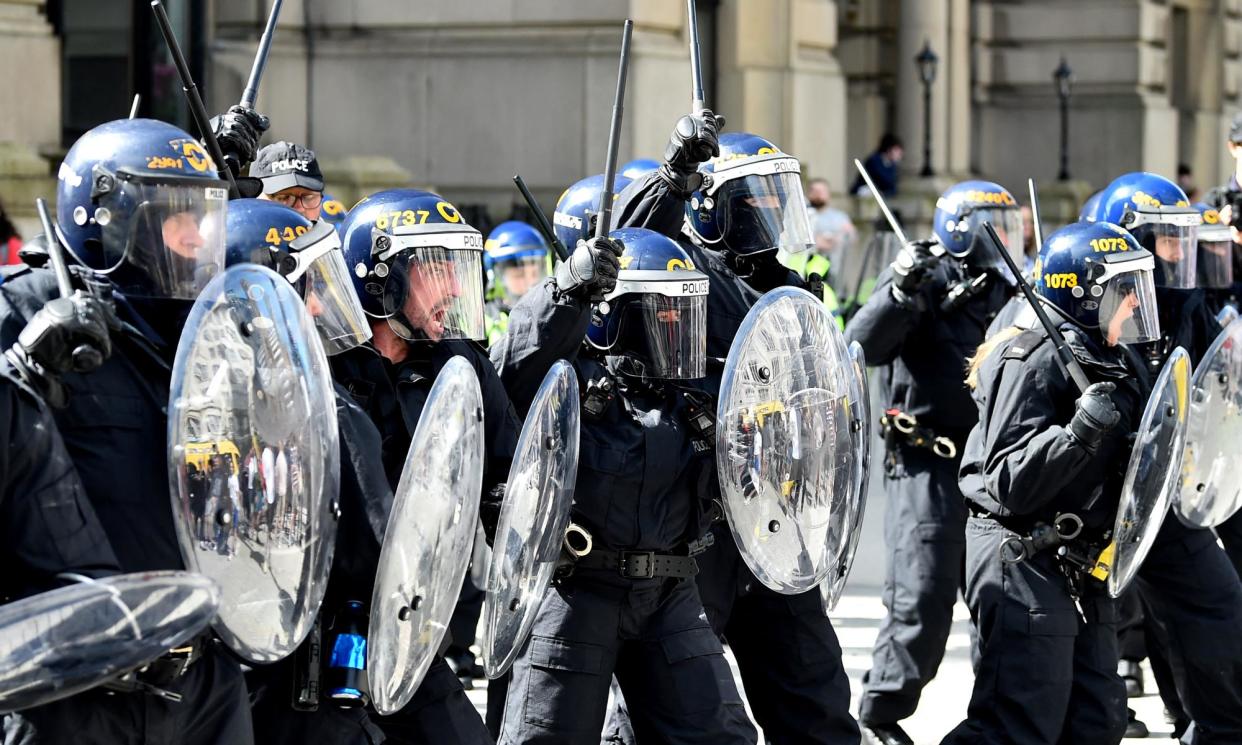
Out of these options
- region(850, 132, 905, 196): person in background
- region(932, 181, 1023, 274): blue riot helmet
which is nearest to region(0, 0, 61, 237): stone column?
region(932, 181, 1023, 274): blue riot helmet

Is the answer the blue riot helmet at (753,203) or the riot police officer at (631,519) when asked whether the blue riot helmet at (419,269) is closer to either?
the riot police officer at (631,519)

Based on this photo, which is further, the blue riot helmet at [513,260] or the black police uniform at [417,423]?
the blue riot helmet at [513,260]

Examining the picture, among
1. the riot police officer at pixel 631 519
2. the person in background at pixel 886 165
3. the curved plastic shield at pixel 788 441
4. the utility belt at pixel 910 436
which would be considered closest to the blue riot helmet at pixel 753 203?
the curved plastic shield at pixel 788 441

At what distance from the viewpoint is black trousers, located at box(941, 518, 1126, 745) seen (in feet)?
19.6

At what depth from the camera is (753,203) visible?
20.9ft

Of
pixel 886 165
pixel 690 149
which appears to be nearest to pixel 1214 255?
pixel 690 149

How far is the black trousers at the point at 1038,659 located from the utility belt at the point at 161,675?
2.73m

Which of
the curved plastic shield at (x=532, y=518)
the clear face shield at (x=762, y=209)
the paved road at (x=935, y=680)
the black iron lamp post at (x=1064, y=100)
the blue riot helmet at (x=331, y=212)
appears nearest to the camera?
the curved plastic shield at (x=532, y=518)

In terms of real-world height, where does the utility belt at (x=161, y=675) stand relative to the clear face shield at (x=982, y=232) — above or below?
below

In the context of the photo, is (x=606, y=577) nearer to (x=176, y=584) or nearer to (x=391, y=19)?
(x=176, y=584)

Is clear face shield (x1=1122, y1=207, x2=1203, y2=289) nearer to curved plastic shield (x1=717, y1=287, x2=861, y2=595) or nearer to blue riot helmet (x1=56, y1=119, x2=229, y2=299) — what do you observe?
curved plastic shield (x1=717, y1=287, x2=861, y2=595)

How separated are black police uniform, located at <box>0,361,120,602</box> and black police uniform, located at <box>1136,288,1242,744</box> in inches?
143

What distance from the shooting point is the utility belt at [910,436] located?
771cm

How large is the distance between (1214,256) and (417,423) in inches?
164
